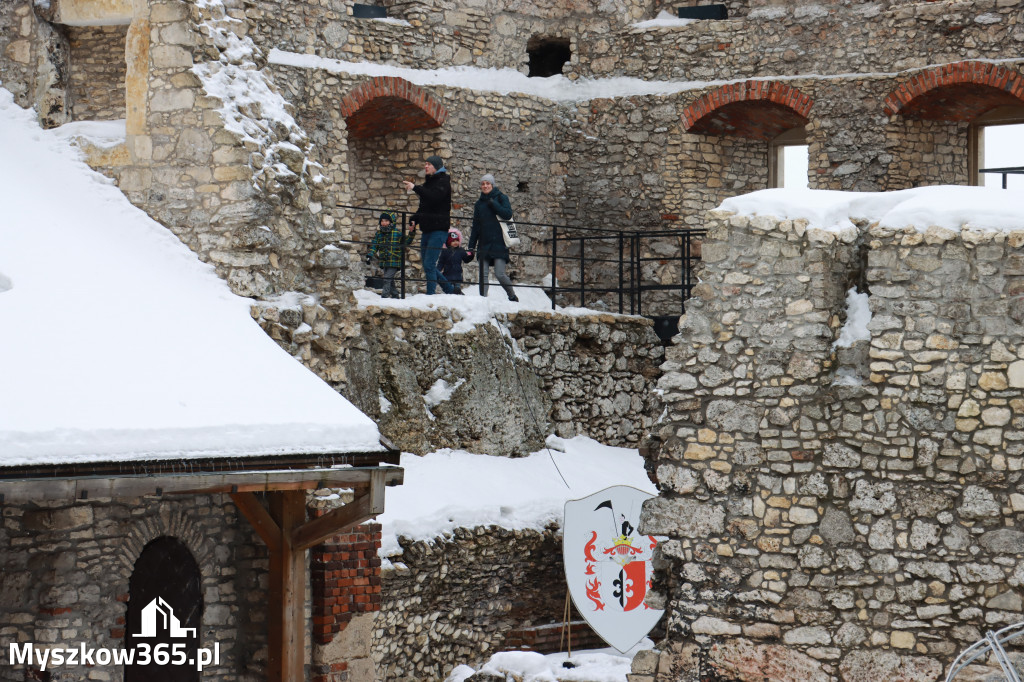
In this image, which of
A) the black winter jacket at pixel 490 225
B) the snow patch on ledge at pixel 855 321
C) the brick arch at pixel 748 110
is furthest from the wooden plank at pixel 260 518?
the brick arch at pixel 748 110

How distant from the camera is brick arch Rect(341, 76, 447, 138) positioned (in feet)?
48.0

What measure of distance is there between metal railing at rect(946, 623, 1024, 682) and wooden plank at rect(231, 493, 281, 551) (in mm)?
3918

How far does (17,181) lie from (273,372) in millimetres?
2218

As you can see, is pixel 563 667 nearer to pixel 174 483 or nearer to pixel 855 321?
pixel 855 321

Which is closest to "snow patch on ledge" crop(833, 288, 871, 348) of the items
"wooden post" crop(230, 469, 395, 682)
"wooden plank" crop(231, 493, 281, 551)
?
"wooden post" crop(230, 469, 395, 682)

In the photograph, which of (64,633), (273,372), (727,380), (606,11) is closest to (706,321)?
(727,380)

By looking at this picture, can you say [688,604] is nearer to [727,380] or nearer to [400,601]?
[727,380]

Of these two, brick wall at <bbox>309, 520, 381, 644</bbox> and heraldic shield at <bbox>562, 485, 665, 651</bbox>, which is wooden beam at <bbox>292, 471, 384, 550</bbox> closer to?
brick wall at <bbox>309, 520, 381, 644</bbox>

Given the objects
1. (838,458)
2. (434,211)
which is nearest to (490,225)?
(434,211)

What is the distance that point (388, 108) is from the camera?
15.1m

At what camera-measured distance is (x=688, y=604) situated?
26.0 ft

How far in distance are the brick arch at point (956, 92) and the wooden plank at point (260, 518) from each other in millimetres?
9312

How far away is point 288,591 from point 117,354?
1863 mm

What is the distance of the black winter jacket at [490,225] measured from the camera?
13.0 metres
